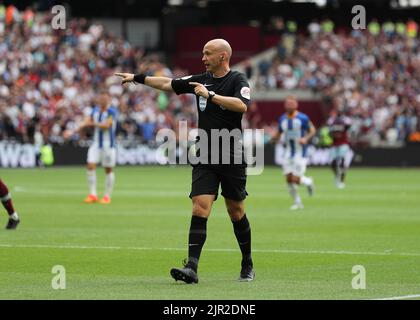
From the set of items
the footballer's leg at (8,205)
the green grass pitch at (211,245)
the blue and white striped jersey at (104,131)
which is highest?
the blue and white striped jersey at (104,131)

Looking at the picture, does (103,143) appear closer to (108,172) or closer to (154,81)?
(108,172)

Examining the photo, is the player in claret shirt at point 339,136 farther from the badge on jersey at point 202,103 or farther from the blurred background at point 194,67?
the badge on jersey at point 202,103

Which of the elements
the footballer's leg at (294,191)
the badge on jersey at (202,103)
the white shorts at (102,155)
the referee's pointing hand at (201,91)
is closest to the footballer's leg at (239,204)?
the badge on jersey at (202,103)

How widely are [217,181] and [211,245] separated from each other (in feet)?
15.4

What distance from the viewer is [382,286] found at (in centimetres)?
1276

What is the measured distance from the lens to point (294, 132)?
2764 centimetres

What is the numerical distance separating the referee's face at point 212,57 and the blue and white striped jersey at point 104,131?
591 inches

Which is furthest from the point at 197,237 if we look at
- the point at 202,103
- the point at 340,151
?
the point at 340,151

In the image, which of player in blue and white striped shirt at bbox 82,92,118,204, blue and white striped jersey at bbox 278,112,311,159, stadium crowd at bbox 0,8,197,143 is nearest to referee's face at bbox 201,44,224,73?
blue and white striped jersey at bbox 278,112,311,159

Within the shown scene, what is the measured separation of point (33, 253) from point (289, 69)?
1641 inches

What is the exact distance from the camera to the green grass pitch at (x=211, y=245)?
12.5 metres

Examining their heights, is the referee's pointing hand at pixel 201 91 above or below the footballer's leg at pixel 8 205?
above

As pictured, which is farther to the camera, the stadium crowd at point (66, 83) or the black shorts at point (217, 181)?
the stadium crowd at point (66, 83)

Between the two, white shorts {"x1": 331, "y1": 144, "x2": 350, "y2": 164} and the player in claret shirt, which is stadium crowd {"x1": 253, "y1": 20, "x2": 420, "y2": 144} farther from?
white shorts {"x1": 331, "y1": 144, "x2": 350, "y2": 164}
